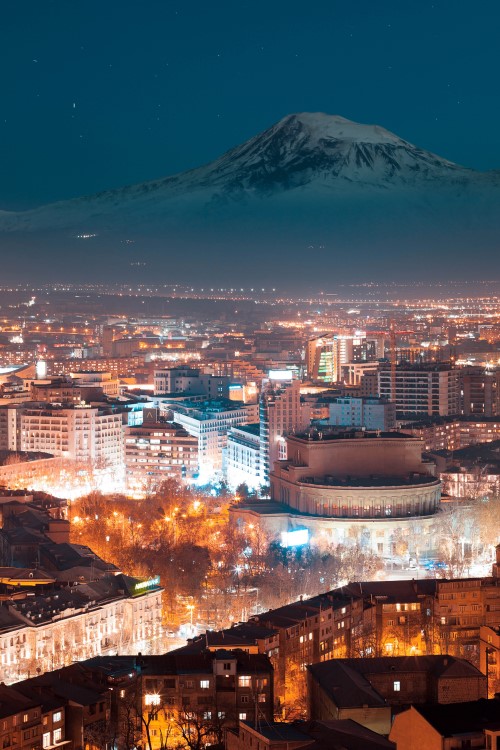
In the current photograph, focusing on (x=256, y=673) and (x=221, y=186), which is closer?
(x=256, y=673)

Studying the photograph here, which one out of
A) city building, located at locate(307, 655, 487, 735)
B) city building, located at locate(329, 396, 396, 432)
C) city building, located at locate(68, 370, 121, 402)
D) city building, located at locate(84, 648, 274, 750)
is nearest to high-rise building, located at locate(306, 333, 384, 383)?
city building, located at locate(68, 370, 121, 402)

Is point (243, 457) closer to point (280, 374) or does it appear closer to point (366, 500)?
point (280, 374)

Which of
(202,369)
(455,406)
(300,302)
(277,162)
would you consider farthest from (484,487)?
(277,162)

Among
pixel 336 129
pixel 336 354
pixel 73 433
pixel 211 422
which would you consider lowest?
pixel 73 433

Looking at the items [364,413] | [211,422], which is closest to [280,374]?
[364,413]

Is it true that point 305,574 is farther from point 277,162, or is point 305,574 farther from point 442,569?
point 277,162

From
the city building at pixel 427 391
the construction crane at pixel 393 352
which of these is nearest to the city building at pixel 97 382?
the construction crane at pixel 393 352

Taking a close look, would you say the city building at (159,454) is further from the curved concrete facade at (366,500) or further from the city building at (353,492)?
the curved concrete facade at (366,500)

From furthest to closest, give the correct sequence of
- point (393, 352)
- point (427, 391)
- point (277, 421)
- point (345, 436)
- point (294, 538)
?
point (393, 352)
point (427, 391)
point (277, 421)
point (345, 436)
point (294, 538)
